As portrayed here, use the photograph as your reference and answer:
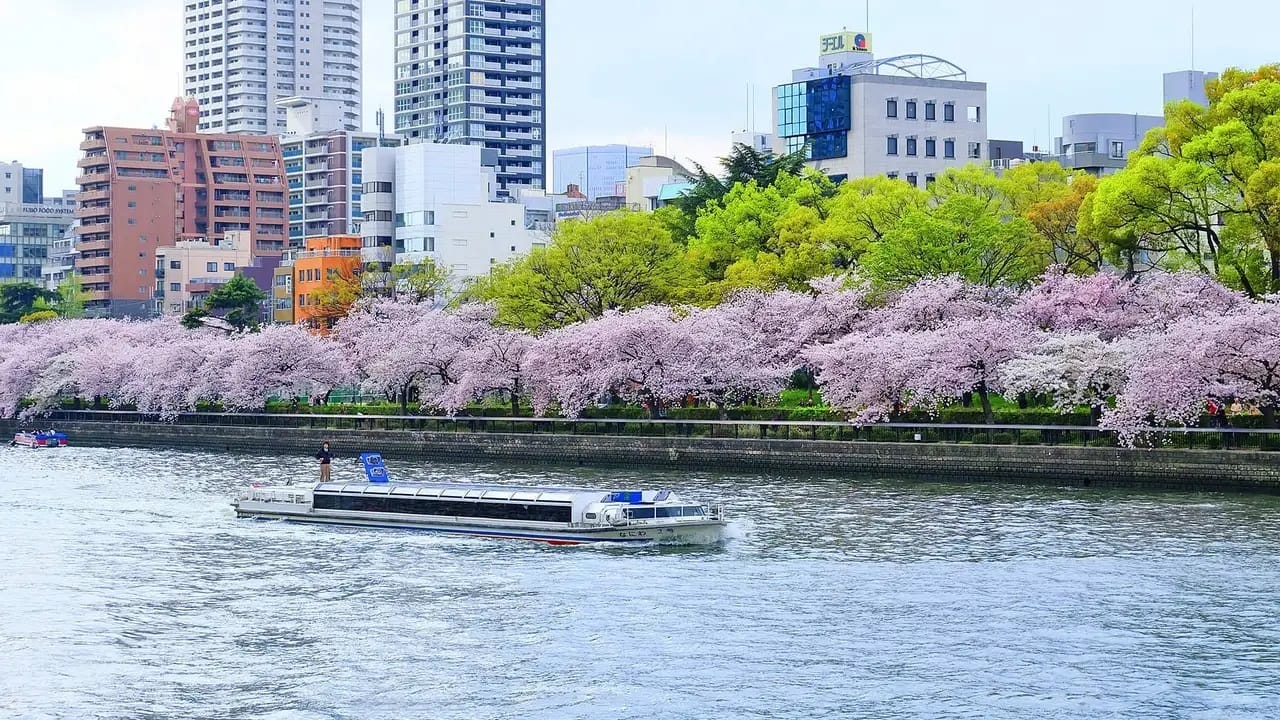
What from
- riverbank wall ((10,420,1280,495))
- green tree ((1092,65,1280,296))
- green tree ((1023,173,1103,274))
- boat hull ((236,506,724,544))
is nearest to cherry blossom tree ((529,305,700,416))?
riverbank wall ((10,420,1280,495))

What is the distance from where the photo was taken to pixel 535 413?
3661 inches

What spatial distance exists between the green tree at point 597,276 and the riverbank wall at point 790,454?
39.3 ft

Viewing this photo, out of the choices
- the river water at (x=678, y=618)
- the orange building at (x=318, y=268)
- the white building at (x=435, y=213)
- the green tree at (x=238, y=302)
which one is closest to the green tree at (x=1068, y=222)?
the river water at (x=678, y=618)

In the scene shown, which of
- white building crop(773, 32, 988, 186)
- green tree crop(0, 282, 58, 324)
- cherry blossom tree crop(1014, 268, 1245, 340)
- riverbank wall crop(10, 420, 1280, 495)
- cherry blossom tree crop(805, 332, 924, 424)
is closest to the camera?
riverbank wall crop(10, 420, 1280, 495)

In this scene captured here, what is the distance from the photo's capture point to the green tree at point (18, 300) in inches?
6678

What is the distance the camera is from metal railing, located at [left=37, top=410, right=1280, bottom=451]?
6431cm

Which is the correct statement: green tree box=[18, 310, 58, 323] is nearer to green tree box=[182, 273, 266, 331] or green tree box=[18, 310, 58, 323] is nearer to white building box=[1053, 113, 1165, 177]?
green tree box=[182, 273, 266, 331]

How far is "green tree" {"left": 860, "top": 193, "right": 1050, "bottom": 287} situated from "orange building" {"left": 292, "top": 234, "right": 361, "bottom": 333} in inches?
2536

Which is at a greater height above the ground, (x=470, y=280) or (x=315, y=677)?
(x=470, y=280)

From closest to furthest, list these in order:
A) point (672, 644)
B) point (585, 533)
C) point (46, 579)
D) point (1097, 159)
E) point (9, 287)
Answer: point (672, 644) < point (46, 579) < point (585, 533) < point (1097, 159) < point (9, 287)

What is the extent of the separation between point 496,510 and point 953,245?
39.2 meters

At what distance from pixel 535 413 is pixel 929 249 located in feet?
71.7

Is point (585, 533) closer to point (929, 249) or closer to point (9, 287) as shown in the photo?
point (929, 249)

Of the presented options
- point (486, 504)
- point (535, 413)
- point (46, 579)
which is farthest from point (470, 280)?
point (46, 579)
